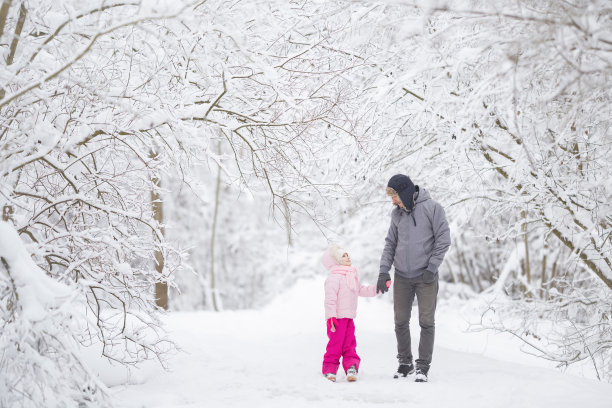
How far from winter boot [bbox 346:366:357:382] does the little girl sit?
1.1 inches

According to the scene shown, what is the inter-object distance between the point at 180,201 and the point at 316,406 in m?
19.5

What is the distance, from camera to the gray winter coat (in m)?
4.73

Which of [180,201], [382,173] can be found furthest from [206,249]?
[382,173]

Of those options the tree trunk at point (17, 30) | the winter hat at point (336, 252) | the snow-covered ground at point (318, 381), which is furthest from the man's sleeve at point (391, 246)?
the tree trunk at point (17, 30)

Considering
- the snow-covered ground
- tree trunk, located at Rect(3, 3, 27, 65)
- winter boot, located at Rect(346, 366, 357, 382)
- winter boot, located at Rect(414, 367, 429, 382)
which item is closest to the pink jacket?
winter boot, located at Rect(346, 366, 357, 382)

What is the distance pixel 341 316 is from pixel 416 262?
0.90 meters

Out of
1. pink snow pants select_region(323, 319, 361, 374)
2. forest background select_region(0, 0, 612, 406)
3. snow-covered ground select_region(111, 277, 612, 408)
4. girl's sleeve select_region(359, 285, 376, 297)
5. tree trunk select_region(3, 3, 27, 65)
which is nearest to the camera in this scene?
forest background select_region(0, 0, 612, 406)

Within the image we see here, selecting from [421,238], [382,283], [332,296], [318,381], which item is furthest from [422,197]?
[318,381]

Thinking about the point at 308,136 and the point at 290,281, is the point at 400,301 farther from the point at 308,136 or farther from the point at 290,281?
the point at 290,281

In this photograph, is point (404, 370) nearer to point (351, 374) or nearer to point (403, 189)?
point (351, 374)

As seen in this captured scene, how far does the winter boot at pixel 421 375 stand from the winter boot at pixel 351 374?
1.75 feet

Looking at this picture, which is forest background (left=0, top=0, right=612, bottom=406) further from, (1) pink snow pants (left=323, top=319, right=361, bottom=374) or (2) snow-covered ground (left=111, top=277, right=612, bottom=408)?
(1) pink snow pants (left=323, top=319, right=361, bottom=374)

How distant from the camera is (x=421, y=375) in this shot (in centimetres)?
464

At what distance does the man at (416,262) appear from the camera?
4.71 metres
